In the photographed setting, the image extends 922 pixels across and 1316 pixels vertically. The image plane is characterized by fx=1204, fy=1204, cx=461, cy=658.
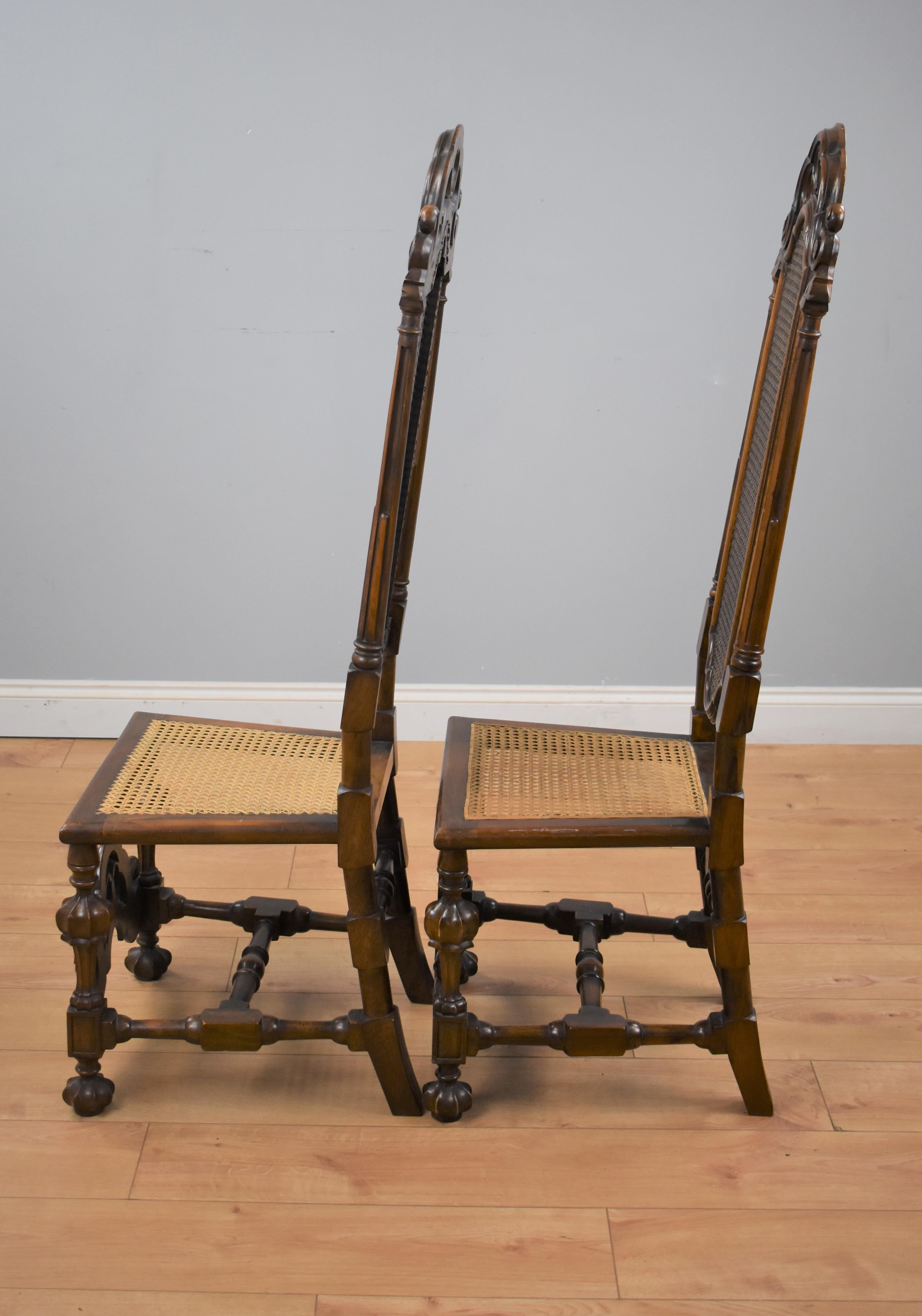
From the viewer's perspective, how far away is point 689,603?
8.84 ft

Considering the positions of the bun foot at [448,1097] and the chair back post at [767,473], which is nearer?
the chair back post at [767,473]

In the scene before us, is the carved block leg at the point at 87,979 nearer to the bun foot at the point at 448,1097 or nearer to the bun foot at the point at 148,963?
the bun foot at the point at 148,963

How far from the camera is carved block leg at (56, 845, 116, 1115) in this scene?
1.48 meters

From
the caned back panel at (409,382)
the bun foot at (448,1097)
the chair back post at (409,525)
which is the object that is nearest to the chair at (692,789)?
the bun foot at (448,1097)

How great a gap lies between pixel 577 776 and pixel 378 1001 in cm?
39

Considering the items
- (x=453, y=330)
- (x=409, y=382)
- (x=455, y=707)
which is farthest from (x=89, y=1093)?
(x=453, y=330)

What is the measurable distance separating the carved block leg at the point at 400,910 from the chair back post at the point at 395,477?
0.83 feet

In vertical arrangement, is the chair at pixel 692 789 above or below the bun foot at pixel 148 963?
above

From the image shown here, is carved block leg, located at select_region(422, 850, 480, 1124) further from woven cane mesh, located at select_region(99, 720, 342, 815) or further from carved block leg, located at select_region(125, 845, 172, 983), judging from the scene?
carved block leg, located at select_region(125, 845, 172, 983)

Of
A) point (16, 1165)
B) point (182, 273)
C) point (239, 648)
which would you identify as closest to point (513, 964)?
point (16, 1165)

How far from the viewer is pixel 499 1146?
1535 mm

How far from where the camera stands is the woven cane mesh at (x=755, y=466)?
4.76ft

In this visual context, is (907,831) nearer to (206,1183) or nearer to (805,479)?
(805,479)

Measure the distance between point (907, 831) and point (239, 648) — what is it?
1466 millimetres
